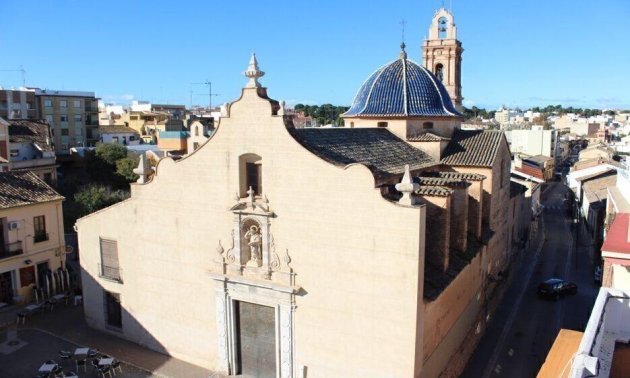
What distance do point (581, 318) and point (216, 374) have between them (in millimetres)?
16459

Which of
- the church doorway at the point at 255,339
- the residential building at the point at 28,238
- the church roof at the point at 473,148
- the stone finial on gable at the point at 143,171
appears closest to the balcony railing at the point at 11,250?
the residential building at the point at 28,238

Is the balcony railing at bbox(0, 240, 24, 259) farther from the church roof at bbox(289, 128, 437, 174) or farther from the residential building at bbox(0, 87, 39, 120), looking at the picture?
the residential building at bbox(0, 87, 39, 120)

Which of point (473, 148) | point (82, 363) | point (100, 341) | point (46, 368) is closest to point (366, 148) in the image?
point (473, 148)

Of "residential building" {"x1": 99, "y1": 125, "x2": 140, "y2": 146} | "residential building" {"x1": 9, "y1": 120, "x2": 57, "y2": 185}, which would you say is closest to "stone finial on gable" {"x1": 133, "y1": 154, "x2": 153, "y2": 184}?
"residential building" {"x1": 9, "y1": 120, "x2": 57, "y2": 185}

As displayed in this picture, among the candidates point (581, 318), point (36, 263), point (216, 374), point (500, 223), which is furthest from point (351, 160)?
point (36, 263)

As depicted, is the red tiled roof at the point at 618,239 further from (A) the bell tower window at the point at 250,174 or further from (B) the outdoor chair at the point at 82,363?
(B) the outdoor chair at the point at 82,363

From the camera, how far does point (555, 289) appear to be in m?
25.5

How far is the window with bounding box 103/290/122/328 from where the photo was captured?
65.2 feet

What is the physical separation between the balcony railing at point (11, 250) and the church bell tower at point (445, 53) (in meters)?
26.0

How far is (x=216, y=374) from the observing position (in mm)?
17234

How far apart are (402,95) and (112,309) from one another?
15499 mm

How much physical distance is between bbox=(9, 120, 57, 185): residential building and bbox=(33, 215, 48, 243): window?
673 inches

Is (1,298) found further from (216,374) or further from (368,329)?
(368,329)

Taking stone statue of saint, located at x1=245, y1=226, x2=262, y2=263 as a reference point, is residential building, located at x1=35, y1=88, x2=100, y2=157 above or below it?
above
